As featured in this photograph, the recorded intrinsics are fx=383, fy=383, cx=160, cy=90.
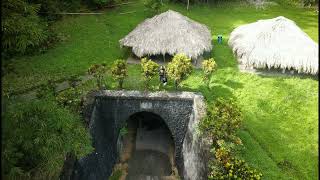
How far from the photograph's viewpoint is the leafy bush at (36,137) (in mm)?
9453

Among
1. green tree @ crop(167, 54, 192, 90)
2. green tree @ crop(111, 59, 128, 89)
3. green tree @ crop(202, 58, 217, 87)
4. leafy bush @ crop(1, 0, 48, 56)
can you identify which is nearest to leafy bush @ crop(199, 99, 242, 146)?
green tree @ crop(167, 54, 192, 90)

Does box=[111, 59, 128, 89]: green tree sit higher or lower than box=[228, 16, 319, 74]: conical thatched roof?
lower

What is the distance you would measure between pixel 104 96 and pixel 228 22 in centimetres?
1180

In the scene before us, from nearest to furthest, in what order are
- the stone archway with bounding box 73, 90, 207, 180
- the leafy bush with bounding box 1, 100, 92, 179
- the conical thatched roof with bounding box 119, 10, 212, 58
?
the leafy bush with bounding box 1, 100, 92, 179, the stone archway with bounding box 73, 90, 207, 180, the conical thatched roof with bounding box 119, 10, 212, 58

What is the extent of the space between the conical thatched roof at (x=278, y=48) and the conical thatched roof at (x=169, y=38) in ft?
6.65

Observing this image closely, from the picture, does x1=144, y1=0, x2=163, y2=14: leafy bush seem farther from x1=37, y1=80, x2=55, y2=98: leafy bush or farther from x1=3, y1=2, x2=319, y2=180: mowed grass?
x1=37, y1=80, x2=55, y2=98: leafy bush

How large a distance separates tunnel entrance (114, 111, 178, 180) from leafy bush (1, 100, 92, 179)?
7344mm

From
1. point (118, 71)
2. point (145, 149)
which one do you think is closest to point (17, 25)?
point (118, 71)

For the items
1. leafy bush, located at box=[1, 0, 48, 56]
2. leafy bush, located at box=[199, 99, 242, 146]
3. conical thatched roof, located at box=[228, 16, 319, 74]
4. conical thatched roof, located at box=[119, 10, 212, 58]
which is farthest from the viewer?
conical thatched roof, located at box=[119, 10, 212, 58]

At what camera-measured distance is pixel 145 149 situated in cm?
1933

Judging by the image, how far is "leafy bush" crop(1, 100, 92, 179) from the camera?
945 cm

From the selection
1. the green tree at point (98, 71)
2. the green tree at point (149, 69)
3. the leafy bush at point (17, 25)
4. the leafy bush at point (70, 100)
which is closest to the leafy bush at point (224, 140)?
the green tree at point (149, 69)

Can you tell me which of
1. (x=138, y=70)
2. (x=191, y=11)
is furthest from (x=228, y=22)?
(x=138, y=70)

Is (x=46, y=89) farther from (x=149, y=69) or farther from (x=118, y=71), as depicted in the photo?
(x=149, y=69)
